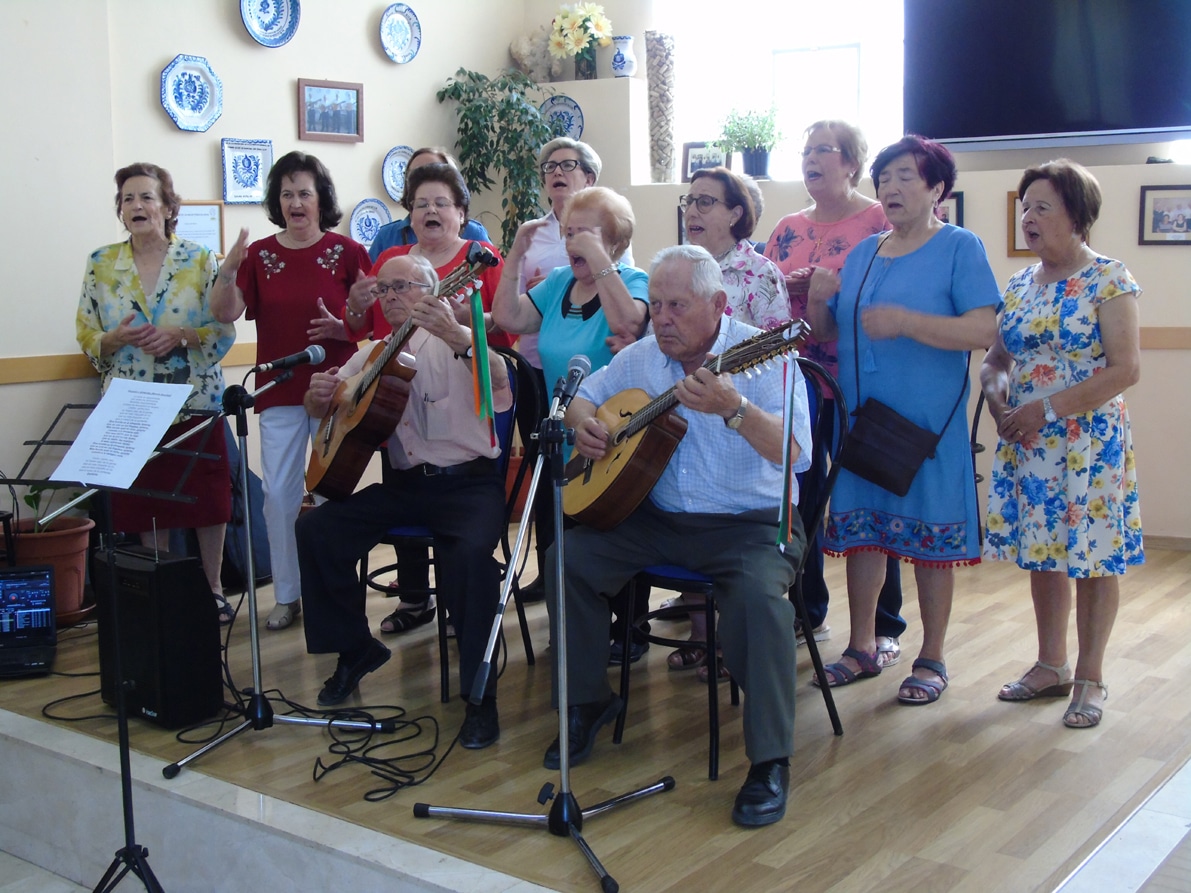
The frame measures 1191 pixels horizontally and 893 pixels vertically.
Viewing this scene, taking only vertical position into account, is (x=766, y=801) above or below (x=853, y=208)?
below

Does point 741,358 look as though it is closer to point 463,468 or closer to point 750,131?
point 463,468

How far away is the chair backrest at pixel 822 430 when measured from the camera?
272 centimetres

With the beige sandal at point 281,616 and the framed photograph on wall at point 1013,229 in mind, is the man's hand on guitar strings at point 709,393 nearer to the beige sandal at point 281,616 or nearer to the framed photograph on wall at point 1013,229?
the beige sandal at point 281,616

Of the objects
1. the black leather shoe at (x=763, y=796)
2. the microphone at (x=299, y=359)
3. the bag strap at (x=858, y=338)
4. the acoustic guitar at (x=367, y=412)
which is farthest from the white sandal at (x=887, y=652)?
the microphone at (x=299, y=359)

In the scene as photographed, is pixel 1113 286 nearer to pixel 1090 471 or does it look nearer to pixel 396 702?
pixel 1090 471

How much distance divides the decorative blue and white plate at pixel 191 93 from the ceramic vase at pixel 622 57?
6.45 ft

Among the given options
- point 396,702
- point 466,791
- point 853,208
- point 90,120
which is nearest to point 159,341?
point 90,120

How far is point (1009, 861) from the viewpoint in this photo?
2.17 m

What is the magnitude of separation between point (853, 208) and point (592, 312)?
0.86 meters

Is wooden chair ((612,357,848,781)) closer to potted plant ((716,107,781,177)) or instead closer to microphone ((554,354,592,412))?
microphone ((554,354,592,412))

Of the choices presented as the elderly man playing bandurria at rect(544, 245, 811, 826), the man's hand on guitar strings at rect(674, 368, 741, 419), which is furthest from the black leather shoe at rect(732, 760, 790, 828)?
the man's hand on guitar strings at rect(674, 368, 741, 419)

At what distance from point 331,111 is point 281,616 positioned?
8.19 ft

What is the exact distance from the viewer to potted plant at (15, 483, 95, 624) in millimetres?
3826

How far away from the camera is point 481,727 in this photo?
2777mm
